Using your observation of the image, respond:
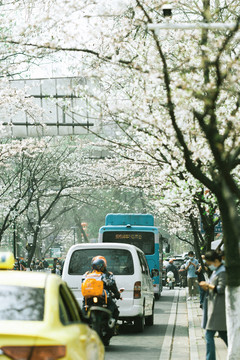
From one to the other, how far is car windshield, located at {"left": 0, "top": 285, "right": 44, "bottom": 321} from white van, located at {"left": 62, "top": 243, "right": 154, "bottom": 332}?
9.92 m

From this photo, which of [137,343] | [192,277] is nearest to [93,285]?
[137,343]

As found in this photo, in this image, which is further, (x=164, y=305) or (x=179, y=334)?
(x=164, y=305)

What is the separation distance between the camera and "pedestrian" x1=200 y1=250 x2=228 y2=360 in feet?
30.9

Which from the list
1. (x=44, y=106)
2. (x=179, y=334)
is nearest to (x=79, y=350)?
(x=179, y=334)

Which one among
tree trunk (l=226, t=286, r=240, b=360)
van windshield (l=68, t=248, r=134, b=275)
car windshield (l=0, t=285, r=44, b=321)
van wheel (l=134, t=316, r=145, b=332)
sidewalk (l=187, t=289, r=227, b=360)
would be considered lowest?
sidewalk (l=187, t=289, r=227, b=360)

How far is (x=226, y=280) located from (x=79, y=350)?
4.38 meters

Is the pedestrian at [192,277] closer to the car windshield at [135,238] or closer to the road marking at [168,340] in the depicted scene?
the car windshield at [135,238]

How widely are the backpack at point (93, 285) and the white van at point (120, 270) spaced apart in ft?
8.93

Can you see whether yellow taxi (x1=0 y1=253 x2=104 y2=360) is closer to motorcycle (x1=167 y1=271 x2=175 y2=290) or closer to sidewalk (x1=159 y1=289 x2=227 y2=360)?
sidewalk (x1=159 y1=289 x2=227 y2=360)

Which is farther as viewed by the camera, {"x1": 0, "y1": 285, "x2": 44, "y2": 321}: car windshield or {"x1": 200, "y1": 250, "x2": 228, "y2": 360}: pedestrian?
{"x1": 200, "y1": 250, "x2": 228, "y2": 360}: pedestrian

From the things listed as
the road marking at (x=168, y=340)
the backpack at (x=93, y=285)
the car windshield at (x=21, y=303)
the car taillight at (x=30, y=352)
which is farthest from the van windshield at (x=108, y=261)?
the car taillight at (x=30, y=352)

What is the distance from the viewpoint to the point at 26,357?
438cm

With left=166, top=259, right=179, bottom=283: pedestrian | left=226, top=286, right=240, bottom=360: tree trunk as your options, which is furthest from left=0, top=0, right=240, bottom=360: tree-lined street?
left=166, top=259, right=179, bottom=283: pedestrian

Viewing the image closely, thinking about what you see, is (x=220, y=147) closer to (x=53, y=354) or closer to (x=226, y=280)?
(x=226, y=280)
